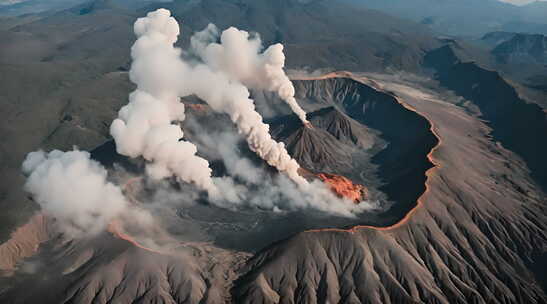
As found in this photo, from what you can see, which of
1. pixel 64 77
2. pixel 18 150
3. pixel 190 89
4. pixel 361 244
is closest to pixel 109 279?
pixel 361 244

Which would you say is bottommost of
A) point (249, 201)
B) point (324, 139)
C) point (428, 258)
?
point (324, 139)

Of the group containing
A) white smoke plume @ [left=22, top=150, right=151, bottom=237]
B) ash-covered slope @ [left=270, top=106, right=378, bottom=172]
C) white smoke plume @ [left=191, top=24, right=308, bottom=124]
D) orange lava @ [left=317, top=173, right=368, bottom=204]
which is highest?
white smoke plume @ [left=191, top=24, right=308, bottom=124]

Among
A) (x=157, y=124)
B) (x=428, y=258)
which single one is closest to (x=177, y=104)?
(x=157, y=124)

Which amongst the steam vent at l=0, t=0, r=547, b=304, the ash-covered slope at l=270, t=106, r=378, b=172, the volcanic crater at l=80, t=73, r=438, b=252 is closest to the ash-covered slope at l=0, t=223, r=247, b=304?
the steam vent at l=0, t=0, r=547, b=304

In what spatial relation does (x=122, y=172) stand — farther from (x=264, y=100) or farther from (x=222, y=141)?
(x=264, y=100)

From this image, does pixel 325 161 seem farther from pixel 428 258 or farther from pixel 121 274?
pixel 121 274

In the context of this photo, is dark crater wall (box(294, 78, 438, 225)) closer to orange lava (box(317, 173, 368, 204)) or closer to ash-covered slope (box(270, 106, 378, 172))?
Answer: orange lava (box(317, 173, 368, 204))
